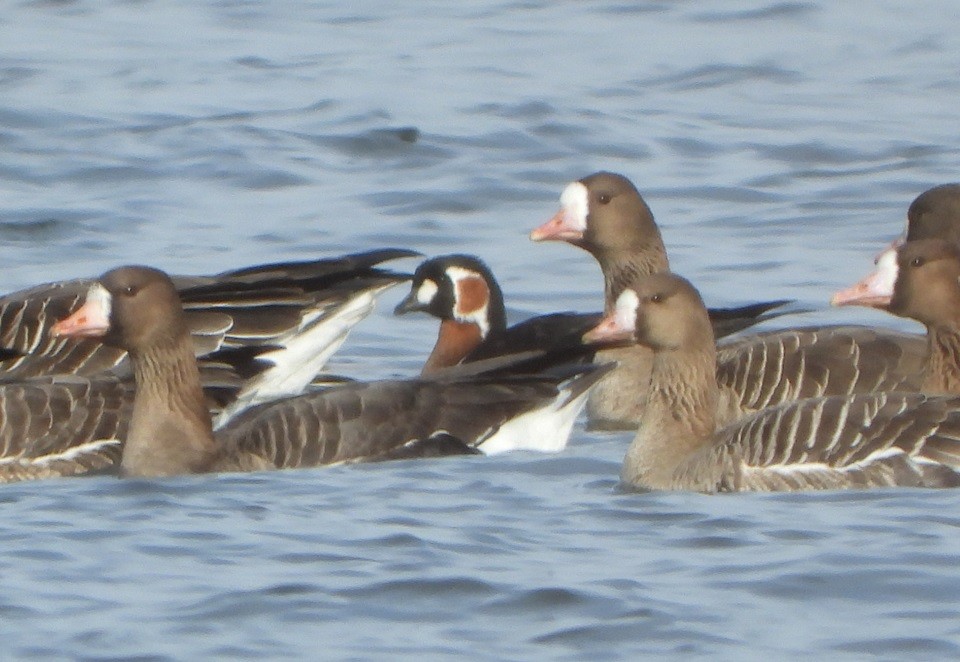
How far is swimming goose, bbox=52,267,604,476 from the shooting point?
1123 centimetres

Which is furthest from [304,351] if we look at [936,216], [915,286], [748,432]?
[936,216]

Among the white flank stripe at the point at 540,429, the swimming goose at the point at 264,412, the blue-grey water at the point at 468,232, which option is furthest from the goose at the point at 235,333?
the white flank stripe at the point at 540,429

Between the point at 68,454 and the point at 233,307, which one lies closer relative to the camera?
the point at 68,454

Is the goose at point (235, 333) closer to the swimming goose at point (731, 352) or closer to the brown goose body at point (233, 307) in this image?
the brown goose body at point (233, 307)

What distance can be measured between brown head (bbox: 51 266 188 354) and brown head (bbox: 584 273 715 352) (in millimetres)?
2112

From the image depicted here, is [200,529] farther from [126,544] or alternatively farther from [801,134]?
[801,134]

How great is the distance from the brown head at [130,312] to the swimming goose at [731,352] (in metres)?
2.82

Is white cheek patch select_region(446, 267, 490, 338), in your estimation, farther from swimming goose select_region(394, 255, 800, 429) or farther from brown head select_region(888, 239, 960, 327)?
brown head select_region(888, 239, 960, 327)

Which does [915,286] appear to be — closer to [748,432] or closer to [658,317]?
[658,317]

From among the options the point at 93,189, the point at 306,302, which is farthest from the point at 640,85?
the point at 306,302

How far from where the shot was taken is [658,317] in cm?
1101

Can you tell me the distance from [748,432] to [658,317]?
80 centimetres

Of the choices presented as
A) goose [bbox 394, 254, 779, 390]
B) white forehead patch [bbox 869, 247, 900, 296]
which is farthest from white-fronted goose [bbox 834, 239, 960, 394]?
goose [bbox 394, 254, 779, 390]

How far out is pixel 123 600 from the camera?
8602 millimetres
